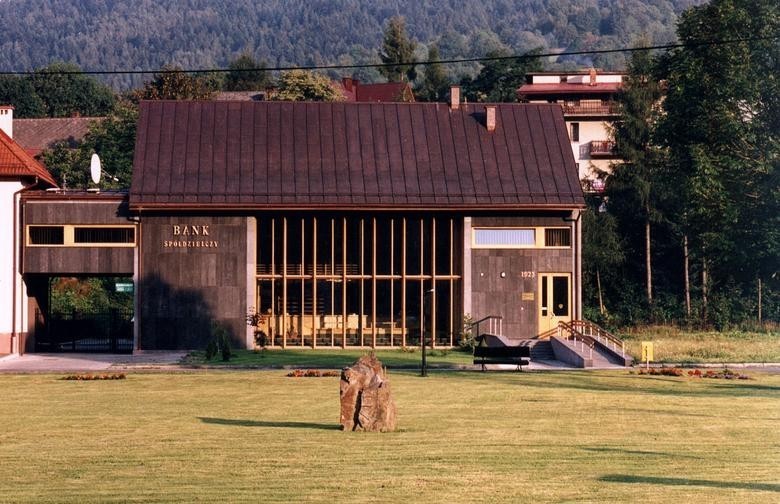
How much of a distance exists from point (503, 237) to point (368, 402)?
30704mm

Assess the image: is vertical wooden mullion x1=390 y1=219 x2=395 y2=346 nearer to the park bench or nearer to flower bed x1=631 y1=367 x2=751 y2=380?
the park bench

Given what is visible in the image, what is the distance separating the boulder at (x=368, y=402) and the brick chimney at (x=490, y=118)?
1338 inches

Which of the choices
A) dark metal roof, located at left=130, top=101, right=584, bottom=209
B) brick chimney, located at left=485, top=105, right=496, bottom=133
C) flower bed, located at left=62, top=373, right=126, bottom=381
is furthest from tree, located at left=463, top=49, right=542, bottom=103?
flower bed, located at left=62, top=373, right=126, bottom=381

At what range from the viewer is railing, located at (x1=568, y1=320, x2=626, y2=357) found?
171 feet

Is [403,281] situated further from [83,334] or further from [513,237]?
[83,334]

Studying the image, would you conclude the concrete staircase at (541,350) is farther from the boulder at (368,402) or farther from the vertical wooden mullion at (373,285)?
the boulder at (368,402)

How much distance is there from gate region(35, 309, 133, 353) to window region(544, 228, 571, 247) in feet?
56.7

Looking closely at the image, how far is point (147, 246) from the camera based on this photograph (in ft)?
181

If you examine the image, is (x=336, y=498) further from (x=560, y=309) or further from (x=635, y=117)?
(x=635, y=117)

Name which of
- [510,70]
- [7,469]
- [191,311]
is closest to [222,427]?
[7,469]

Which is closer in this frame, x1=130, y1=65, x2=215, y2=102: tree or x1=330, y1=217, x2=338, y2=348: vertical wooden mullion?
x1=330, y1=217, x2=338, y2=348: vertical wooden mullion

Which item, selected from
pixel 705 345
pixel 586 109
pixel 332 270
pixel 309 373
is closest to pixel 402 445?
pixel 309 373

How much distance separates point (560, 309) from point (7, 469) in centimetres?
3742

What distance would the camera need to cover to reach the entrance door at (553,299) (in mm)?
56594
